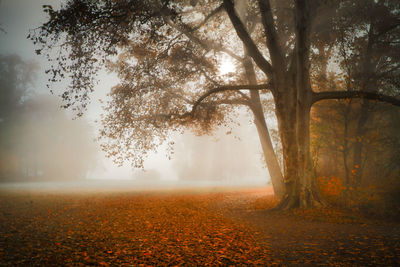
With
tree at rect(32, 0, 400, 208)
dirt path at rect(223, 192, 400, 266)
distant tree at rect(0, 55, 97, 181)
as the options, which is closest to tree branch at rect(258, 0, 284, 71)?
tree at rect(32, 0, 400, 208)

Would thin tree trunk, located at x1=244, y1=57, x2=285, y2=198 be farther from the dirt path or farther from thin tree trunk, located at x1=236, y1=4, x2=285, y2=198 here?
the dirt path

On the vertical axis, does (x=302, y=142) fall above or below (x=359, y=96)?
below

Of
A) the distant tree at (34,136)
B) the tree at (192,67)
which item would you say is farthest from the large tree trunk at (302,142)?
the distant tree at (34,136)

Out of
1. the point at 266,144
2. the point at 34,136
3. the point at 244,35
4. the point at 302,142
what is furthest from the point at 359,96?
the point at 34,136

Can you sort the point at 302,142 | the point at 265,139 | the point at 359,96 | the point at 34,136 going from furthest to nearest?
the point at 34,136
the point at 265,139
the point at 302,142
the point at 359,96

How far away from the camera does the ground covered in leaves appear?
4578mm

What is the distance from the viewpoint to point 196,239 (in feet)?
19.7

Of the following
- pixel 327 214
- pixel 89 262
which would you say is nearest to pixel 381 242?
pixel 327 214

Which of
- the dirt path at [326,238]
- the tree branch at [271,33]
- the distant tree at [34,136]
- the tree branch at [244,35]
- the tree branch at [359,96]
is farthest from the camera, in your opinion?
the distant tree at [34,136]

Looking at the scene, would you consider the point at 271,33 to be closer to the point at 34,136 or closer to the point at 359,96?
the point at 359,96

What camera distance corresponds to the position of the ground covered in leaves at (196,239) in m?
4.58

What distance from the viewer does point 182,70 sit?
1253 centimetres

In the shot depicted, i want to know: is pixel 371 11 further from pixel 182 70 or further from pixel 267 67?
pixel 182 70

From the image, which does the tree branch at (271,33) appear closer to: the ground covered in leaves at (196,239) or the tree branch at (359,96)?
the tree branch at (359,96)
